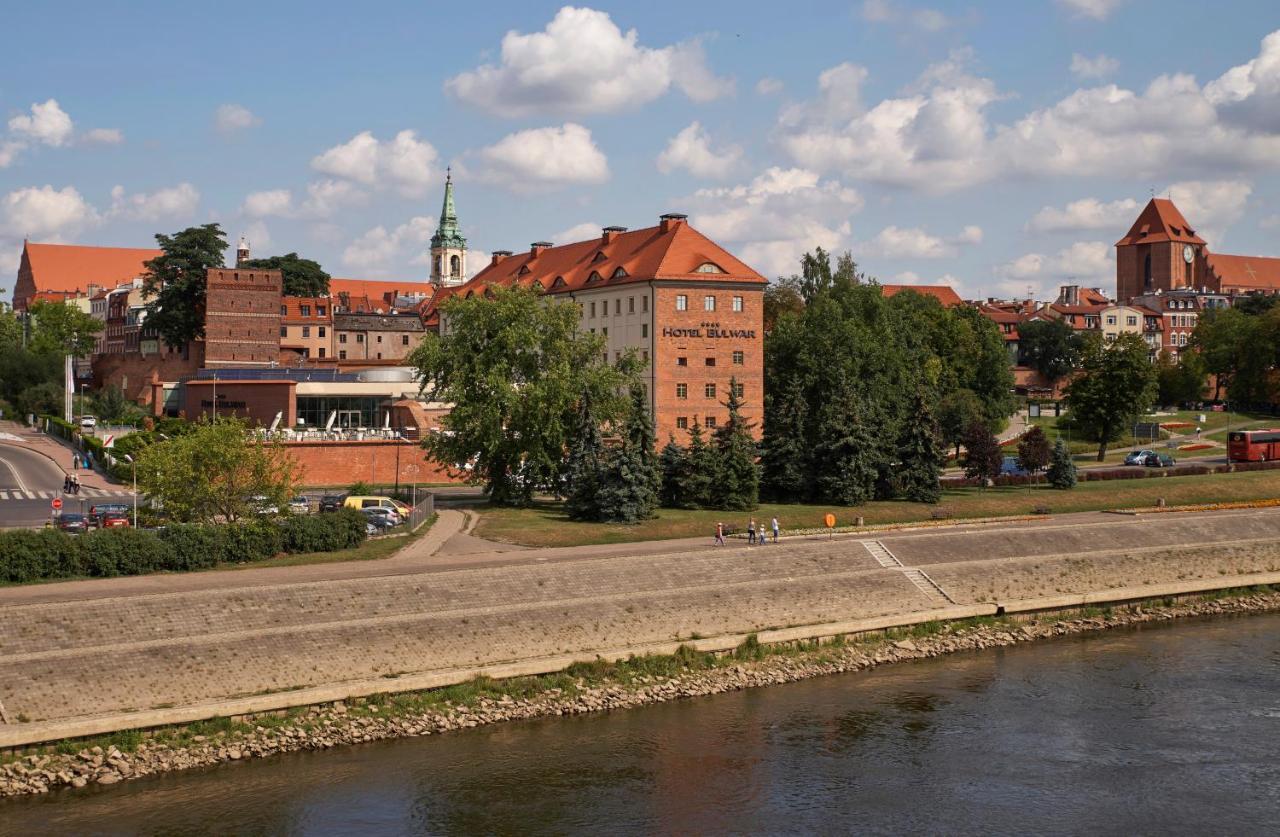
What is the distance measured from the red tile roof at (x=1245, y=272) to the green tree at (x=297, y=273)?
10992 cm

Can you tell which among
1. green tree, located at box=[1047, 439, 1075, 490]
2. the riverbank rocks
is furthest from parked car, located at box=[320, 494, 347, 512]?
green tree, located at box=[1047, 439, 1075, 490]

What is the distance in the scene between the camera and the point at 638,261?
254ft

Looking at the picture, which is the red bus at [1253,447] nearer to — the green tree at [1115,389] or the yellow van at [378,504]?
the green tree at [1115,389]

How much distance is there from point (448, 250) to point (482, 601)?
137 metres

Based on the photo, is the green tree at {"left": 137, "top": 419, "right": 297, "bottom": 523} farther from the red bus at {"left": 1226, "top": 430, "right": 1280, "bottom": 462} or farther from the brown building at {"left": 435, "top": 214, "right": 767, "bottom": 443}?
the red bus at {"left": 1226, "top": 430, "right": 1280, "bottom": 462}

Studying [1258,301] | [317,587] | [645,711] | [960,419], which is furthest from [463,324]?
[1258,301]

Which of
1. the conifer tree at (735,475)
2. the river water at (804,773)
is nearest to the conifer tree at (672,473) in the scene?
the conifer tree at (735,475)

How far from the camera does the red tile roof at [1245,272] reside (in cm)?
16825

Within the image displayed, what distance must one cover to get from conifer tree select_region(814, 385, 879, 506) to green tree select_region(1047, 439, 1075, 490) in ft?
37.8

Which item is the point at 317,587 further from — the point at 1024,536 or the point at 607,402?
the point at 1024,536

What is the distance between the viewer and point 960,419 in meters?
85.3

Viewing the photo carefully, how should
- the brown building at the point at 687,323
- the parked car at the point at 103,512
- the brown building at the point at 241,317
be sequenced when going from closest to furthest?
the parked car at the point at 103,512 < the brown building at the point at 687,323 < the brown building at the point at 241,317

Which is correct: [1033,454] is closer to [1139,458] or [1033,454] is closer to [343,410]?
[1139,458]

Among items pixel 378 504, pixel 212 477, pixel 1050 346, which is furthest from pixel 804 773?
pixel 1050 346
